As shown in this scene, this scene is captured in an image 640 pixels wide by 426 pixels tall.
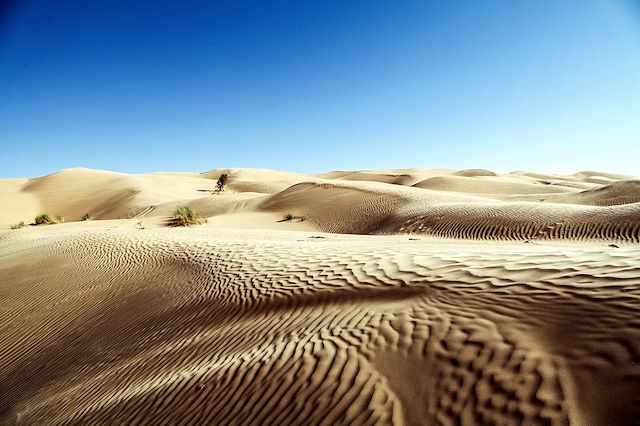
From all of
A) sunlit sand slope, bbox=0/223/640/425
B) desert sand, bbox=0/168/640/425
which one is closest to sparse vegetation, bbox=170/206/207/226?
desert sand, bbox=0/168/640/425

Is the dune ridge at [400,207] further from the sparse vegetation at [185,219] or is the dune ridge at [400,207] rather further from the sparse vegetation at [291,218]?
the sparse vegetation at [185,219]

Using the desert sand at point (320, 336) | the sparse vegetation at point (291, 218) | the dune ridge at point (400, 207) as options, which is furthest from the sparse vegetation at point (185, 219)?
the desert sand at point (320, 336)

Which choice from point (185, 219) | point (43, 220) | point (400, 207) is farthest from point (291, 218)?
point (43, 220)

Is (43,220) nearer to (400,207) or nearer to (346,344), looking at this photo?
(400,207)

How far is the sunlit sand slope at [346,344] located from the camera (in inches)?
83.7

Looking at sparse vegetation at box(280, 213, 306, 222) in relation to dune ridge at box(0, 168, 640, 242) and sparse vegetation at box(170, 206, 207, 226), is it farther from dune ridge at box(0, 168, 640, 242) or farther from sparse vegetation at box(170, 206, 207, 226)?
sparse vegetation at box(170, 206, 207, 226)

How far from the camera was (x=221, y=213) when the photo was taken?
2420cm

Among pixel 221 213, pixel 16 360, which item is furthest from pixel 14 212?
pixel 16 360

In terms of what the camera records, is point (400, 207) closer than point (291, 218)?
Yes

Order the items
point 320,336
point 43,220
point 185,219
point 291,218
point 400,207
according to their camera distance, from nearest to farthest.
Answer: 1. point 320,336
2. point 185,219
3. point 400,207
4. point 291,218
5. point 43,220

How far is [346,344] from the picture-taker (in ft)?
9.71

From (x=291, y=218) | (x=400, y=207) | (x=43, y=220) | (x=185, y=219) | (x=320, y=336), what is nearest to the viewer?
(x=320, y=336)

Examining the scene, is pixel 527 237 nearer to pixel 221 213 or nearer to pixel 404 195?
pixel 404 195

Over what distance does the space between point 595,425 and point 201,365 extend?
3.21 metres
